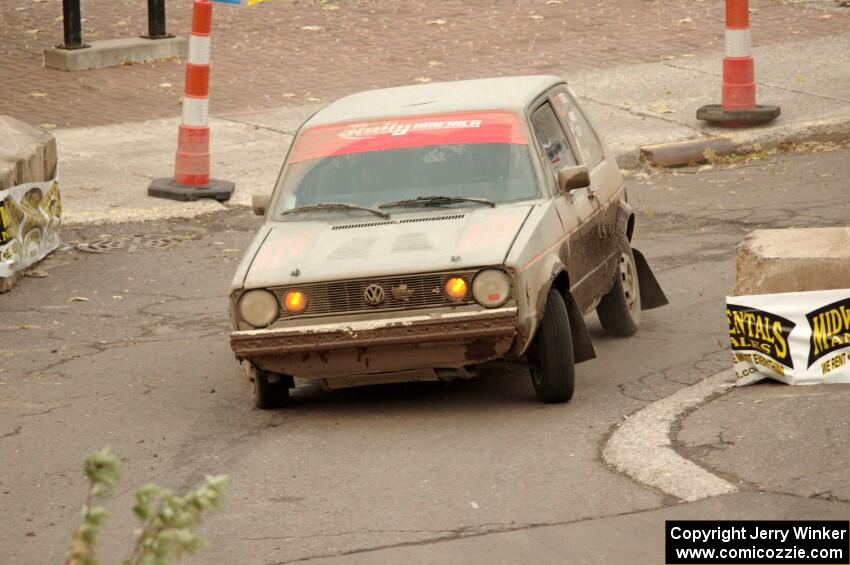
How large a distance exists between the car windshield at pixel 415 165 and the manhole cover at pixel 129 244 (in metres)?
3.54

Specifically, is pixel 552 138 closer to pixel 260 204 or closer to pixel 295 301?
pixel 260 204

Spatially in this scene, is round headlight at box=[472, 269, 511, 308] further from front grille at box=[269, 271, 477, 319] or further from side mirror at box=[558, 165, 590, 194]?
side mirror at box=[558, 165, 590, 194]

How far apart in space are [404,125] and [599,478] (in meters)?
2.71

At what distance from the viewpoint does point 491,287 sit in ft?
24.0

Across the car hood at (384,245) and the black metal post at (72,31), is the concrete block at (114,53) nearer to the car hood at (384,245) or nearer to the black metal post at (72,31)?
the black metal post at (72,31)

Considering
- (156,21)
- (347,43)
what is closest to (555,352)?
(156,21)

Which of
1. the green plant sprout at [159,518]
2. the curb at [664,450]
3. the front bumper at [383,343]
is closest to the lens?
the green plant sprout at [159,518]

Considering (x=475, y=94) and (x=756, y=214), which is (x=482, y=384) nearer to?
(x=475, y=94)

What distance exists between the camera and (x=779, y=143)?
14477 mm

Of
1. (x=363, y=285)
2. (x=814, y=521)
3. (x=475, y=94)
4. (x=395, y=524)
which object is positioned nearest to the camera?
(x=814, y=521)

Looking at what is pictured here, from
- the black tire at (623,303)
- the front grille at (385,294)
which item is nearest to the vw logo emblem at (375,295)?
the front grille at (385,294)

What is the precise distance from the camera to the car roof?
8.62 meters

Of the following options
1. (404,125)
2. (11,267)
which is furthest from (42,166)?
(404,125)

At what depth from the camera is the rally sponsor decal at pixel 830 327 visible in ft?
24.3
